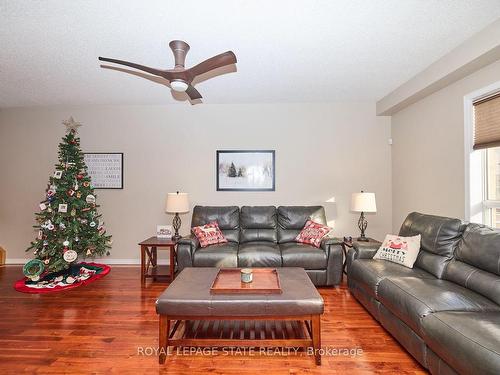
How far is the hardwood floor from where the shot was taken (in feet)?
6.04

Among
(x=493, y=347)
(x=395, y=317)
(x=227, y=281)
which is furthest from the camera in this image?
(x=227, y=281)

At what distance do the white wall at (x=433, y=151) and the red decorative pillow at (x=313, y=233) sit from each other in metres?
1.36

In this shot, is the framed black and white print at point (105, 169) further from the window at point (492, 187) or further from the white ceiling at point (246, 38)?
the window at point (492, 187)

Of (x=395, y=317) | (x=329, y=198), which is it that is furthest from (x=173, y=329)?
(x=329, y=198)

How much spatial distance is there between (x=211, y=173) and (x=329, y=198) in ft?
6.80

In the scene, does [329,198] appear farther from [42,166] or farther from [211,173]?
[42,166]

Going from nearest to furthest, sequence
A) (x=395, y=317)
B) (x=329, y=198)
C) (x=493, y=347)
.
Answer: (x=493, y=347), (x=395, y=317), (x=329, y=198)

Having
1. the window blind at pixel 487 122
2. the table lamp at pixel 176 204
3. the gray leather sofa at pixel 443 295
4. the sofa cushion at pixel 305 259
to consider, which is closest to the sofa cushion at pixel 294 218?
the sofa cushion at pixel 305 259

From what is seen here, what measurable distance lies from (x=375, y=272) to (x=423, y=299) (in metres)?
0.64

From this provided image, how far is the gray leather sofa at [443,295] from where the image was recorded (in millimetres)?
1400

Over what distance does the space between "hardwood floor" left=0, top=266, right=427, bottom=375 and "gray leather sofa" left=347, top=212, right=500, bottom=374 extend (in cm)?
21

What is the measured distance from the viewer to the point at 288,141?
432 centimetres

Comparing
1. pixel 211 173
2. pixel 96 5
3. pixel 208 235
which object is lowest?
pixel 208 235

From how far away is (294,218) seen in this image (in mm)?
3922
